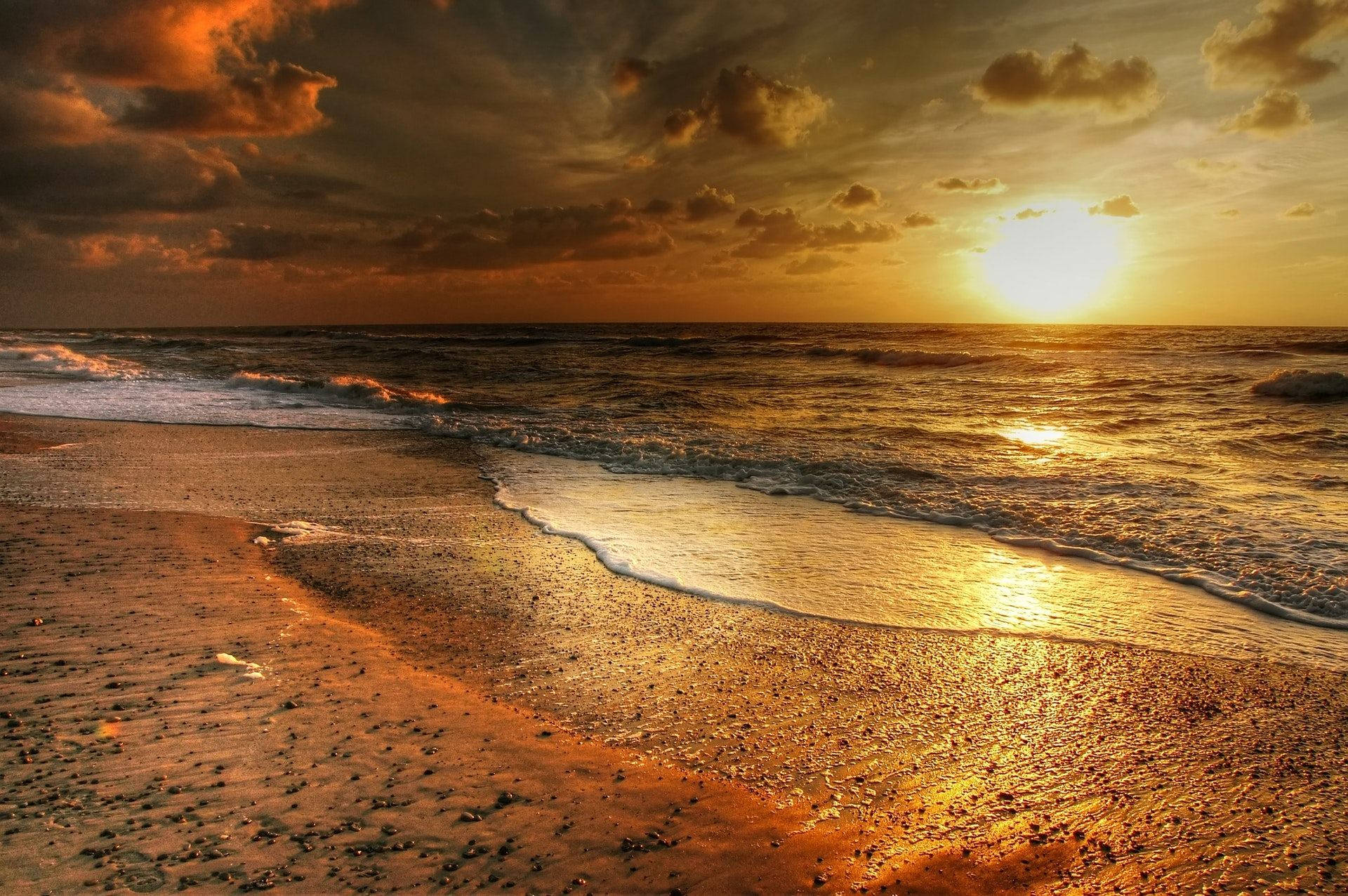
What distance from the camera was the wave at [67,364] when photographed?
2480 centimetres

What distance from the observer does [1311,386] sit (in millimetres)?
19609

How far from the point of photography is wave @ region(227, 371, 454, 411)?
19844 millimetres

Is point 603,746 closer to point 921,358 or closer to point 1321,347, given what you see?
point 921,358

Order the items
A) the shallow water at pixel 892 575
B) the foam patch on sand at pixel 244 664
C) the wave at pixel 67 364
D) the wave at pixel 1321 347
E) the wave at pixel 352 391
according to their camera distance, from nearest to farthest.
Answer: the foam patch on sand at pixel 244 664, the shallow water at pixel 892 575, the wave at pixel 352 391, the wave at pixel 67 364, the wave at pixel 1321 347

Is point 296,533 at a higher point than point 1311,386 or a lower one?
lower

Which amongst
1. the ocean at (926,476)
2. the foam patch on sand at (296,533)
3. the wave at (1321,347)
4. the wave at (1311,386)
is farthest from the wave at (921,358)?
the foam patch on sand at (296,533)

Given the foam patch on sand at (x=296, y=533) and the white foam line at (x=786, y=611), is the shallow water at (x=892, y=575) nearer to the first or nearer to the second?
the white foam line at (x=786, y=611)

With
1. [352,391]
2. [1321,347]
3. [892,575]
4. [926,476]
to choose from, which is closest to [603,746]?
[892,575]

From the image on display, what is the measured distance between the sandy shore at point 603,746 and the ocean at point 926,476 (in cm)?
88

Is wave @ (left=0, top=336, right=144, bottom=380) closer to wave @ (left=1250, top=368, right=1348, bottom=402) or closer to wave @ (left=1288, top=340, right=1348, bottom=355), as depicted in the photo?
wave @ (left=1250, top=368, right=1348, bottom=402)

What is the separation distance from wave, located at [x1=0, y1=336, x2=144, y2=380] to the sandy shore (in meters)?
23.9

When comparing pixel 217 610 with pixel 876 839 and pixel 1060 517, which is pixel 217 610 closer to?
pixel 876 839

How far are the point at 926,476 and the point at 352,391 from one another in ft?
57.3

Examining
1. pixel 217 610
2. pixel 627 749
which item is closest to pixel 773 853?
pixel 627 749
